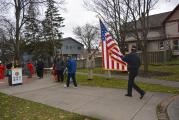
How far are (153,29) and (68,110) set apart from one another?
114ft

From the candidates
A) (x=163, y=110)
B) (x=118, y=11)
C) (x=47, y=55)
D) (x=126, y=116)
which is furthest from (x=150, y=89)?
(x=47, y=55)

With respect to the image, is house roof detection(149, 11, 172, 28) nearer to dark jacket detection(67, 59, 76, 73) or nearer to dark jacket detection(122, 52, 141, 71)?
dark jacket detection(67, 59, 76, 73)

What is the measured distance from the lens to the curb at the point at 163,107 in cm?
676

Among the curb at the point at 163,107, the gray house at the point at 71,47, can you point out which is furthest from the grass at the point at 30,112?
the gray house at the point at 71,47

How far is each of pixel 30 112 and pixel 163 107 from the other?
425cm

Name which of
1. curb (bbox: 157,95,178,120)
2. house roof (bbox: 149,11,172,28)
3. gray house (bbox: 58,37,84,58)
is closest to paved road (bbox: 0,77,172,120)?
curb (bbox: 157,95,178,120)

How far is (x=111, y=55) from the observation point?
36.4 feet

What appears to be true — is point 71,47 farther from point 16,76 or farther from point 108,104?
point 108,104

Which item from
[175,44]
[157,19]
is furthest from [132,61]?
[157,19]

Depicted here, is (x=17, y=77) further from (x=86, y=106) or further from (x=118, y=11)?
(x=118, y=11)

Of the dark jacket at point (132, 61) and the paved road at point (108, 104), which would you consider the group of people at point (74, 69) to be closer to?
the dark jacket at point (132, 61)

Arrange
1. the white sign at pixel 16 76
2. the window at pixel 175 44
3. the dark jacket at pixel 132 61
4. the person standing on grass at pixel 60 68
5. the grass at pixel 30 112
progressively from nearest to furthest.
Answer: the grass at pixel 30 112, the dark jacket at pixel 132 61, the white sign at pixel 16 76, the person standing on grass at pixel 60 68, the window at pixel 175 44

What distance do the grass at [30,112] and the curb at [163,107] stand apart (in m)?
2.05

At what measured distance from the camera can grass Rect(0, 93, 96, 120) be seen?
6.96 m
